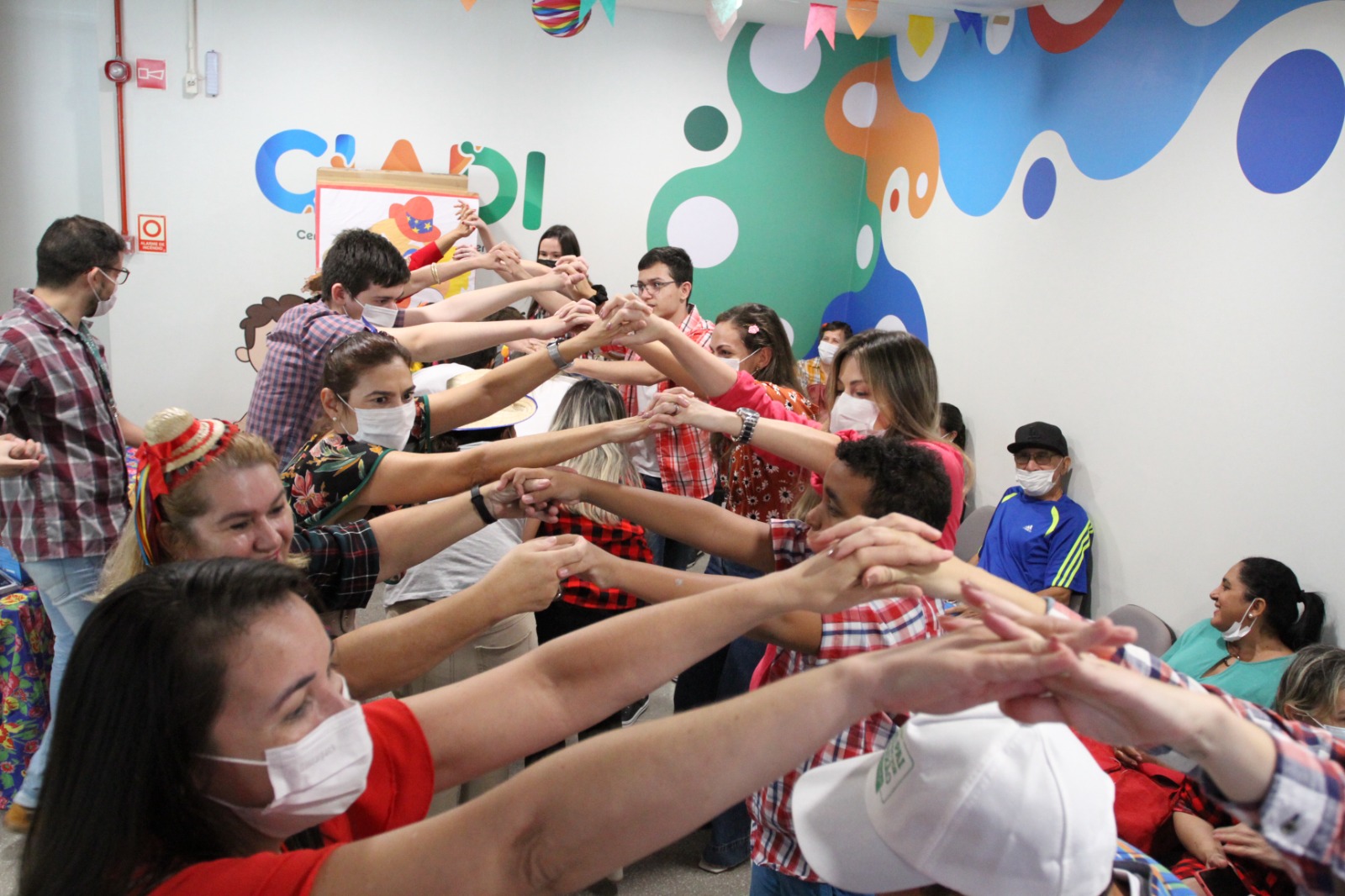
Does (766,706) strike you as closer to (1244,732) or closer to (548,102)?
(1244,732)

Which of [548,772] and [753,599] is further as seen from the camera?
[753,599]

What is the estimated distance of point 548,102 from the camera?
5863mm

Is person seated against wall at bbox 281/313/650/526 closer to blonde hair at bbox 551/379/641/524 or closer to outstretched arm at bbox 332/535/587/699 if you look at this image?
blonde hair at bbox 551/379/641/524

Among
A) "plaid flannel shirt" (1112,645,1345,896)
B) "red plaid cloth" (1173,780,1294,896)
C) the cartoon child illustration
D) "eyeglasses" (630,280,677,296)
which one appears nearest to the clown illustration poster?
the cartoon child illustration

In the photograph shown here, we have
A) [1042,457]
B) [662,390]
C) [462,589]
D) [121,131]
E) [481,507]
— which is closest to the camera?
[481,507]

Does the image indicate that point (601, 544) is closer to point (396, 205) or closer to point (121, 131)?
point (396, 205)

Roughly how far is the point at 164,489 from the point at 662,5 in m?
5.32

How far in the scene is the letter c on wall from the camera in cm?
552

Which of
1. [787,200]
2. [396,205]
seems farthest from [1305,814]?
[787,200]

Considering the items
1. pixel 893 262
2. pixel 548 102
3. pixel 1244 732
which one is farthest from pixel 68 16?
pixel 1244 732

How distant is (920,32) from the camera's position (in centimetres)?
509

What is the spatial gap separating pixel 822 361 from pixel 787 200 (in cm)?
124

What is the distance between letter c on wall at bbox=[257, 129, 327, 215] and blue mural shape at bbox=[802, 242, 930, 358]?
11.9 feet

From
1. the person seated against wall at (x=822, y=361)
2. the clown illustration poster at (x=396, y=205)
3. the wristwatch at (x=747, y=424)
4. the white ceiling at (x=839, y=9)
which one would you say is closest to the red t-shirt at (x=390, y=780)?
the wristwatch at (x=747, y=424)
